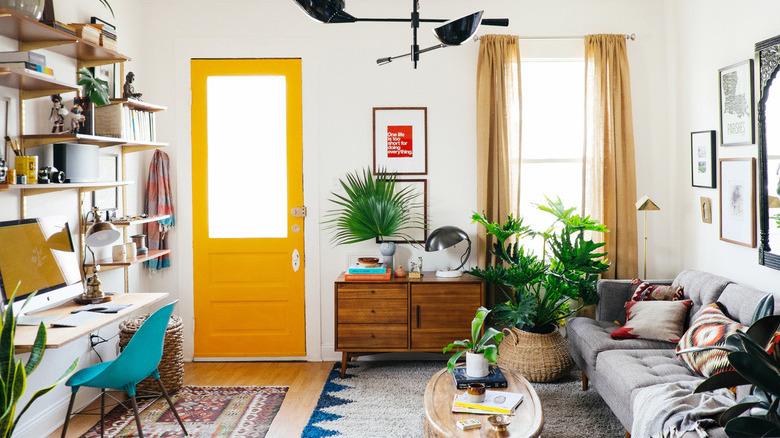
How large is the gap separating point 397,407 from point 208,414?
1113 millimetres

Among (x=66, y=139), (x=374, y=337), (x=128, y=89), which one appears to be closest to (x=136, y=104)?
(x=128, y=89)

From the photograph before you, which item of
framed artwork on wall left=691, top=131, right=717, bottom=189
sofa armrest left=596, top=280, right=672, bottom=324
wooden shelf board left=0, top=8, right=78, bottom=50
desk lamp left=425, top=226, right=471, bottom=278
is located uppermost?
wooden shelf board left=0, top=8, right=78, bottom=50

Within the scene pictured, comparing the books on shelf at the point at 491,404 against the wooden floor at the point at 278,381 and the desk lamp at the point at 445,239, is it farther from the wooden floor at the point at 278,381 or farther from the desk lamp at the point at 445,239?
the desk lamp at the point at 445,239

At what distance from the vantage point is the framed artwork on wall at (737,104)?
3.58 meters

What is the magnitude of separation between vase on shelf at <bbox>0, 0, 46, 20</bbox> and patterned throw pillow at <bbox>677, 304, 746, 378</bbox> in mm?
3515

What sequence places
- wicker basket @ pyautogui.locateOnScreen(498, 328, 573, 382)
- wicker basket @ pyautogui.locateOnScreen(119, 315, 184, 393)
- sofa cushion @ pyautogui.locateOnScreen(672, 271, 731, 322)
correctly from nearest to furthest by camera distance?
1. sofa cushion @ pyautogui.locateOnScreen(672, 271, 731, 322)
2. wicker basket @ pyautogui.locateOnScreen(119, 315, 184, 393)
3. wicker basket @ pyautogui.locateOnScreen(498, 328, 573, 382)

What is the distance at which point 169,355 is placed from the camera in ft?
13.3

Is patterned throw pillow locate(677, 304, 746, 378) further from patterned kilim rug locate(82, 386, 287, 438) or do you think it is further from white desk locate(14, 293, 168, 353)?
white desk locate(14, 293, 168, 353)

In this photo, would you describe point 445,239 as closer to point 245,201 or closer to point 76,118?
point 245,201

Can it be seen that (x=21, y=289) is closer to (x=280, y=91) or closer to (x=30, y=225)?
(x=30, y=225)

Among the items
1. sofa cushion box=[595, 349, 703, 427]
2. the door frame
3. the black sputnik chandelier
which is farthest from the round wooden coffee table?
the door frame

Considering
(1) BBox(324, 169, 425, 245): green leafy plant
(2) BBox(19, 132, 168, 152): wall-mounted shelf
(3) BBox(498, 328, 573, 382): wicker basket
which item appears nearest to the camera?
(2) BBox(19, 132, 168, 152): wall-mounted shelf

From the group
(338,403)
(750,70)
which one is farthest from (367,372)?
(750,70)

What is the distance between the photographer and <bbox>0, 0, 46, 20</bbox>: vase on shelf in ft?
9.51
